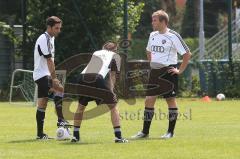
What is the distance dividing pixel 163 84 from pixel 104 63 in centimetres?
161

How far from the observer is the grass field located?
10.1 m

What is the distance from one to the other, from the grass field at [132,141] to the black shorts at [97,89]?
0.71m

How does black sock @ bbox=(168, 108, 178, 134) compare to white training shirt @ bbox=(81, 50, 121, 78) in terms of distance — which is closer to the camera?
white training shirt @ bbox=(81, 50, 121, 78)

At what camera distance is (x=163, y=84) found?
12859 millimetres

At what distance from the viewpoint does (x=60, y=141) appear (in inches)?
476

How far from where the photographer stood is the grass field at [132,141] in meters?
10.1

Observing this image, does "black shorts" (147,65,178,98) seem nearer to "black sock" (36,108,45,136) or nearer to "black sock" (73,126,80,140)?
"black sock" (73,126,80,140)

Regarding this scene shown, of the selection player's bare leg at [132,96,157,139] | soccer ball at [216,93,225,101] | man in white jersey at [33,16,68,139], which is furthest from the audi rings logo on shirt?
soccer ball at [216,93,225,101]

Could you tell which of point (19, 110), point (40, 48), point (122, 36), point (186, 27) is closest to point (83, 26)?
point (122, 36)

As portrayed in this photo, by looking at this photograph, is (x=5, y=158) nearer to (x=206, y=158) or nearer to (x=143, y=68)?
(x=206, y=158)

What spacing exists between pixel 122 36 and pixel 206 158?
1789 centimetres

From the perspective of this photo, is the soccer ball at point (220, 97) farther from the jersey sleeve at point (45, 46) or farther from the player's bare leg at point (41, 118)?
the jersey sleeve at point (45, 46)

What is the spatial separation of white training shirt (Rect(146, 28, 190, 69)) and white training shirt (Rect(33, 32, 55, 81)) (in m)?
1.86

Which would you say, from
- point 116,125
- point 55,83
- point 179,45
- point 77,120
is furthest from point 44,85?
point 179,45
